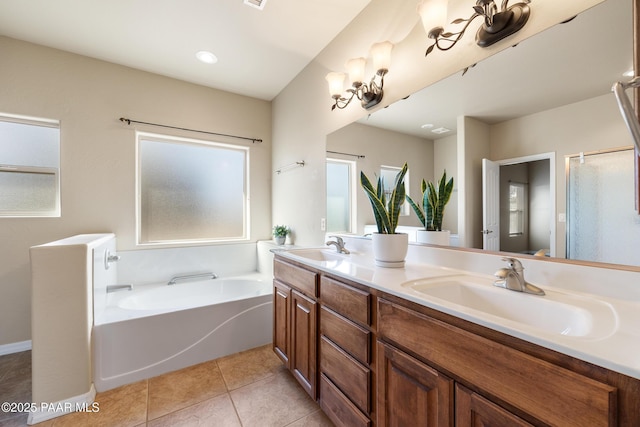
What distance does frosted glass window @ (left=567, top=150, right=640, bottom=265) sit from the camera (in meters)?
0.84

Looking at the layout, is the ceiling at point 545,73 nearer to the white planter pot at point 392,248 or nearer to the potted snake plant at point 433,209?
the potted snake plant at point 433,209

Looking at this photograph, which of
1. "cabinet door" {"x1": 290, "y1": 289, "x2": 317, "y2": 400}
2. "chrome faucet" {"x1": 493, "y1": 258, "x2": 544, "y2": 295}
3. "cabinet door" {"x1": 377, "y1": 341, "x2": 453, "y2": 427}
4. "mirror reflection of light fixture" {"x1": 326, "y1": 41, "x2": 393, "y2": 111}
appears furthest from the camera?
"mirror reflection of light fixture" {"x1": 326, "y1": 41, "x2": 393, "y2": 111}

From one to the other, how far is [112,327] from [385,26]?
8.89 feet

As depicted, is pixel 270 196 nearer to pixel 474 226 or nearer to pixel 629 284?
pixel 474 226

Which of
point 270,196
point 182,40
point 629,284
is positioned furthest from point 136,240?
point 629,284

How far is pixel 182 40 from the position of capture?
7.04 ft

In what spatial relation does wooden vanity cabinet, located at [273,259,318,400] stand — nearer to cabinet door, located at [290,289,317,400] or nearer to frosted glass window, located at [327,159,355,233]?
cabinet door, located at [290,289,317,400]

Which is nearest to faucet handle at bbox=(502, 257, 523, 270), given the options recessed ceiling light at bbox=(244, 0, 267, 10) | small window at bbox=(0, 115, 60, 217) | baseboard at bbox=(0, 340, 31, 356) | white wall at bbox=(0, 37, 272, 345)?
recessed ceiling light at bbox=(244, 0, 267, 10)

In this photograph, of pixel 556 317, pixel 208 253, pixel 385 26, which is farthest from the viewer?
pixel 208 253

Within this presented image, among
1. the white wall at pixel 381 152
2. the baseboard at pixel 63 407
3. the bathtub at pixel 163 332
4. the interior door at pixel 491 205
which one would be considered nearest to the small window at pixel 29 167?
the bathtub at pixel 163 332

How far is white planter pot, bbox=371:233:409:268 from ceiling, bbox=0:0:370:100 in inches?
65.5

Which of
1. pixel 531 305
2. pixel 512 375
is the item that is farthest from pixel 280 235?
pixel 512 375

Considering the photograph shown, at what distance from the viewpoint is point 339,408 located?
120cm

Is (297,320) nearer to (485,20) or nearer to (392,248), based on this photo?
(392,248)
